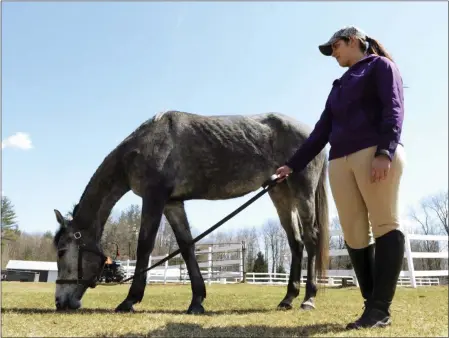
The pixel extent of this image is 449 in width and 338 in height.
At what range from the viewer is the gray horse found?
4.27m

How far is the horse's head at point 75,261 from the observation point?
4.29m

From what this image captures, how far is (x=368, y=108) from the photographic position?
2775mm

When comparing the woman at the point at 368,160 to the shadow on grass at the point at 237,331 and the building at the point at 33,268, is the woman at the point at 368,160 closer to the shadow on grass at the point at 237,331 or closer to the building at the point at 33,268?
the shadow on grass at the point at 237,331

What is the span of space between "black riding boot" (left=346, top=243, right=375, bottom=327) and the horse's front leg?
2.08 metres

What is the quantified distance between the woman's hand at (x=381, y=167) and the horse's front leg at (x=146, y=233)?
241 centimetres

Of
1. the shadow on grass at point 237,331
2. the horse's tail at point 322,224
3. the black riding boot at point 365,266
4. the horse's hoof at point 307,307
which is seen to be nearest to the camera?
the shadow on grass at point 237,331

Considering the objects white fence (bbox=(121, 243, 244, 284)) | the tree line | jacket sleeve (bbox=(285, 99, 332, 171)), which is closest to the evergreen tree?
the tree line

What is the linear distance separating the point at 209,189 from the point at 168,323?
6.75 ft

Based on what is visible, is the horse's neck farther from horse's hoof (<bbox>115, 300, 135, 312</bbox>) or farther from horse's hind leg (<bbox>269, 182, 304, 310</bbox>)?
horse's hind leg (<bbox>269, 182, 304, 310</bbox>)

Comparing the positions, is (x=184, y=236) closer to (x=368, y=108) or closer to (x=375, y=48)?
(x=368, y=108)

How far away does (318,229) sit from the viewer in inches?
199

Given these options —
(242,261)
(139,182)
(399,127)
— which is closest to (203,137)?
(139,182)

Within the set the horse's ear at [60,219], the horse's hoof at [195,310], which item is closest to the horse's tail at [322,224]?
the horse's hoof at [195,310]

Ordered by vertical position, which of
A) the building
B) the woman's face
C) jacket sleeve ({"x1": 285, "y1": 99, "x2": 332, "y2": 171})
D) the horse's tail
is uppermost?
the woman's face
